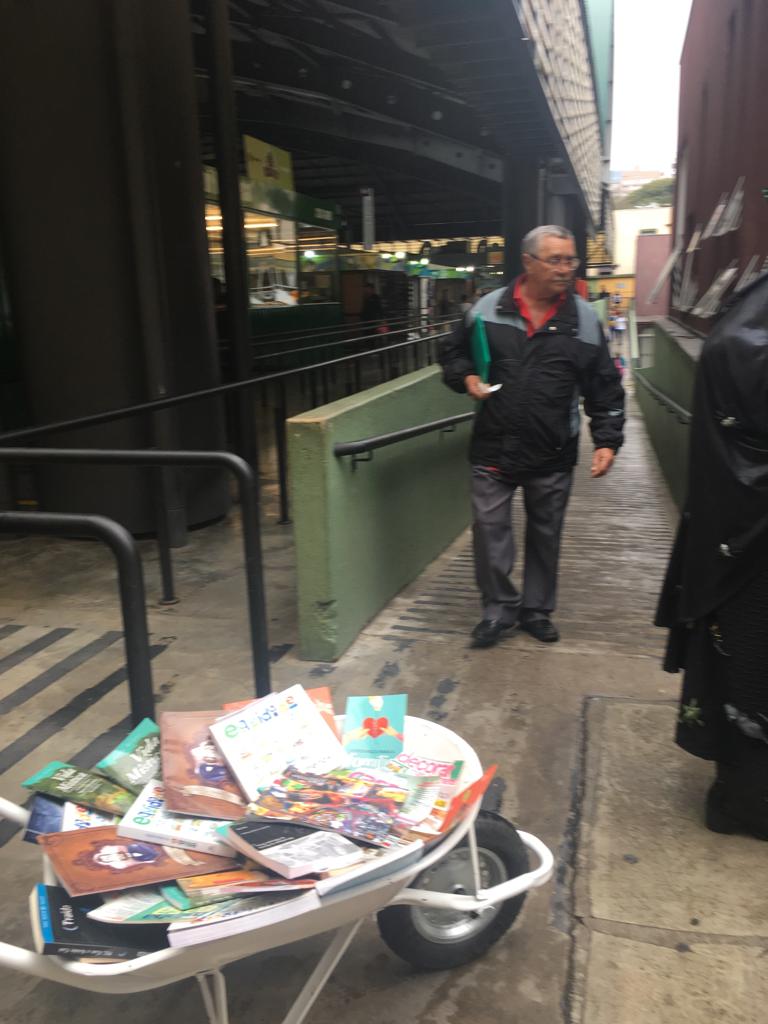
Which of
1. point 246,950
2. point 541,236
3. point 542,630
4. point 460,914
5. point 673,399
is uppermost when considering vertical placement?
point 541,236

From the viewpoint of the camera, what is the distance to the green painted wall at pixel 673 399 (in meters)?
6.78

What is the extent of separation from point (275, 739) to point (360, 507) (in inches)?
84.1

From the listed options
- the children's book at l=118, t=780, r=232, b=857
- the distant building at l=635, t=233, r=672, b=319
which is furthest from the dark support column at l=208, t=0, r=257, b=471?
the distant building at l=635, t=233, r=672, b=319

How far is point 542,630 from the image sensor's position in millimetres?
3869

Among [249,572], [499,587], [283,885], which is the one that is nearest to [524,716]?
[499,587]

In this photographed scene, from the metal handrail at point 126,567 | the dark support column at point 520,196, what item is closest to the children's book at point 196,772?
the metal handrail at point 126,567

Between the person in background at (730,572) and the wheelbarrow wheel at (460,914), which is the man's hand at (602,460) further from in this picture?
the wheelbarrow wheel at (460,914)

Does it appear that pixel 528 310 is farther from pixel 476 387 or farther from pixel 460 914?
pixel 460 914

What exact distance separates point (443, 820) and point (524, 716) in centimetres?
155

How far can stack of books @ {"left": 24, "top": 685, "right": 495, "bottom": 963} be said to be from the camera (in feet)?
4.71

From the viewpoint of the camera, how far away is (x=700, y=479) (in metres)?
2.27

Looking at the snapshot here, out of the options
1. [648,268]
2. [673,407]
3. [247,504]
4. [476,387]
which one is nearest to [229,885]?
[247,504]

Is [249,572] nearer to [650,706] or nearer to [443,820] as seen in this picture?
[443,820]

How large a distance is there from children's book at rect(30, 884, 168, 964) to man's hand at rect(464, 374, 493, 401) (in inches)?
102
